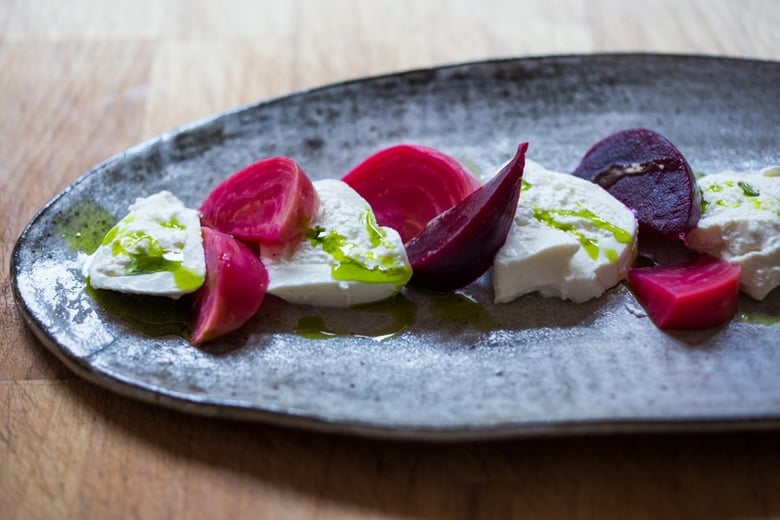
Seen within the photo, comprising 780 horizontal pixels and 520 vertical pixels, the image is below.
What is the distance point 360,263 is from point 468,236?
257mm

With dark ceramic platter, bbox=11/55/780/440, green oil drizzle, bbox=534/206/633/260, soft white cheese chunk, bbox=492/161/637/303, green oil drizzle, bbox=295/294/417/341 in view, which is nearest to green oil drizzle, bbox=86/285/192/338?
dark ceramic platter, bbox=11/55/780/440

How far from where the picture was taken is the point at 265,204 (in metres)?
2.19

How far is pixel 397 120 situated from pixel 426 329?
87 centimetres

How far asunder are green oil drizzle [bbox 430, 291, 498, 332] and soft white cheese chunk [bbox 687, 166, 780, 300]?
1.81 ft

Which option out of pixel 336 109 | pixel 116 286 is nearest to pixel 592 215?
pixel 336 109

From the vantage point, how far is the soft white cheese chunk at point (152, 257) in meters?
2.03

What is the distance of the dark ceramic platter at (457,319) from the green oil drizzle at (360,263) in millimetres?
104

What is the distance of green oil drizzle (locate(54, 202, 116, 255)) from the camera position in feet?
7.48

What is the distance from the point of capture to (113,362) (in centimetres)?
195

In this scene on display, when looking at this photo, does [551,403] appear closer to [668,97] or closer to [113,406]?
[113,406]

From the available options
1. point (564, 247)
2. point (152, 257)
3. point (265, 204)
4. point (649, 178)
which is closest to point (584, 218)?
point (564, 247)

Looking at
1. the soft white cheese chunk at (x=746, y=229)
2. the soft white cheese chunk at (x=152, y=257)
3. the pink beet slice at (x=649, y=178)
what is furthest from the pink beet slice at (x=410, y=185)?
the soft white cheese chunk at (x=746, y=229)

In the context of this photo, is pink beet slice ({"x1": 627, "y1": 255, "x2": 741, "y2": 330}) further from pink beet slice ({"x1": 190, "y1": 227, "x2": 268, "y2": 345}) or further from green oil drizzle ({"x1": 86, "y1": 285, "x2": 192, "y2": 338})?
green oil drizzle ({"x1": 86, "y1": 285, "x2": 192, "y2": 338})

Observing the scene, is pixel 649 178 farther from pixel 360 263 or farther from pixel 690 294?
pixel 360 263
